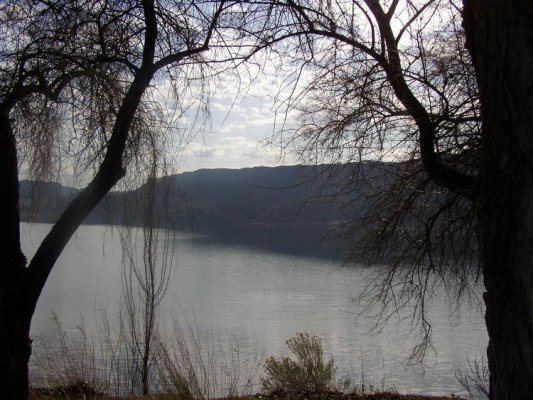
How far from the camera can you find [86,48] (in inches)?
175

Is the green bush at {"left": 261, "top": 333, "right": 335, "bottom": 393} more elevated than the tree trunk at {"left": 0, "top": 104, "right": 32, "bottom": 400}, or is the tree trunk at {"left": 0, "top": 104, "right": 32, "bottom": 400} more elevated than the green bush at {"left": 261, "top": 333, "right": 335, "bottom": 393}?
the tree trunk at {"left": 0, "top": 104, "right": 32, "bottom": 400}

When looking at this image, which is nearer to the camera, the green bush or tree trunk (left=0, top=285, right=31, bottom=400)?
tree trunk (left=0, top=285, right=31, bottom=400)

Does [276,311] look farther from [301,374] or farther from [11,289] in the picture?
[11,289]

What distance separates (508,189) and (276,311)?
17.5 meters

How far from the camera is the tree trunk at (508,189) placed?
211 cm

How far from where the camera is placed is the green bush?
27.0 ft

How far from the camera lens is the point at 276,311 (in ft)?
63.4

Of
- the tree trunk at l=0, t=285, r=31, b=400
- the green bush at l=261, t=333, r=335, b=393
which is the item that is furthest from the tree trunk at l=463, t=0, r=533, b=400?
the green bush at l=261, t=333, r=335, b=393

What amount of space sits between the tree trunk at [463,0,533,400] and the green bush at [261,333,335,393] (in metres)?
6.17

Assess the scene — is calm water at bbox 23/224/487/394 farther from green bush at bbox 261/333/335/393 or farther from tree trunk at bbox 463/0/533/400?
tree trunk at bbox 463/0/533/400

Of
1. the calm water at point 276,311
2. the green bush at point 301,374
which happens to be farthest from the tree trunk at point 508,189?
the green bush at point 301,374

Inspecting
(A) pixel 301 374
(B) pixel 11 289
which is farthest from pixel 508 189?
(A) pixel 301 374

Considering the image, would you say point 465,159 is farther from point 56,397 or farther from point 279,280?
point 279,280

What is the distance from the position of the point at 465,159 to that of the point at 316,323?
12777mm
